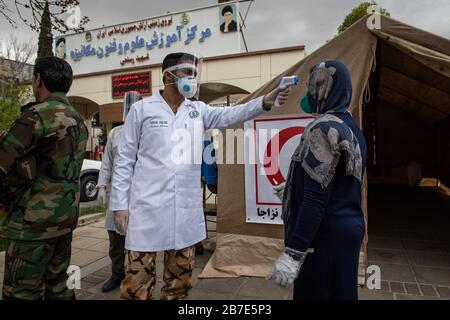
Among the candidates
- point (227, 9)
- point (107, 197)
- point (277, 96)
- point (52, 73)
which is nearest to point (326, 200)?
point (277, 96)

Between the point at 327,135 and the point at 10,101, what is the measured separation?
698 centimetres

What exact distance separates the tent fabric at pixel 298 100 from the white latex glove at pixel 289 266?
2033mm

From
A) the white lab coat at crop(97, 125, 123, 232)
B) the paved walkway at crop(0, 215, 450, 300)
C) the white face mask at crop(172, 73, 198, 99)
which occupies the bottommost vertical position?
the paved walkway at crop(0, 215, 450, 300)

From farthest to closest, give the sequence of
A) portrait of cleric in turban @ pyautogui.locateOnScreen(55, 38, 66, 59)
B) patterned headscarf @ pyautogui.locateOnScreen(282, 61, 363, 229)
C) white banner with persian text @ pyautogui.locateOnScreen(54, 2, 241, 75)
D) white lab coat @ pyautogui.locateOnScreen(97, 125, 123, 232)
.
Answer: portrait of cleric in turban @ pyautogui.locateOnScreen(55, 38, 66, 59)
white banner with persian text @ pyautogui.locateOnScreen(54, 2, 241, 75)
white lab coat @ pyautogui.locateOnScreen(97, 125, 123, 232)
patterned headscarf @ pyautogui.locateOnScreen(282, 61, 363, 229)

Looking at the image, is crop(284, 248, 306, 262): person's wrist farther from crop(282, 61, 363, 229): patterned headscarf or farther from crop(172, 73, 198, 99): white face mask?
crop(172, 73, 198, 99): white face mask

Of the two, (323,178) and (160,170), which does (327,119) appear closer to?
(323,178)

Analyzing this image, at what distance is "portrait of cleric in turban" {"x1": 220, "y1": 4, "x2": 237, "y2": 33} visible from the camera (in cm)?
1379

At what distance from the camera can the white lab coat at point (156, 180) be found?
2.16 metres

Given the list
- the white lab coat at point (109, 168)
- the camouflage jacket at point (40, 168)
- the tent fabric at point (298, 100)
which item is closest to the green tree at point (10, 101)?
the white lab coat at point (109, 168)

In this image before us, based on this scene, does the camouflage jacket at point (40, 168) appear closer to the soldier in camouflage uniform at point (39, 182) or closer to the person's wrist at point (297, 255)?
the soldier in camouflage uniform at point (39, 182)

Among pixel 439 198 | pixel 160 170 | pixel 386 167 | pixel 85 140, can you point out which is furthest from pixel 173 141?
pixel 386 167

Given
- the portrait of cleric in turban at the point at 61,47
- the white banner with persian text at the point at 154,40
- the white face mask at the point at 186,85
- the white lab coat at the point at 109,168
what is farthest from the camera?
the portrait of cleric in turban at the point at 61,47

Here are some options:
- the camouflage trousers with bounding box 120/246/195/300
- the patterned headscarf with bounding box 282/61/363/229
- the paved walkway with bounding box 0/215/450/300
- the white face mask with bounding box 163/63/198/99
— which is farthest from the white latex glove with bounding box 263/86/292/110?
the paved walkway with bounding box 0/215/450/300

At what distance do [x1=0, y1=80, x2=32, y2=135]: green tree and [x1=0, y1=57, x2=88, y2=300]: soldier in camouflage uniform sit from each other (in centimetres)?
474
